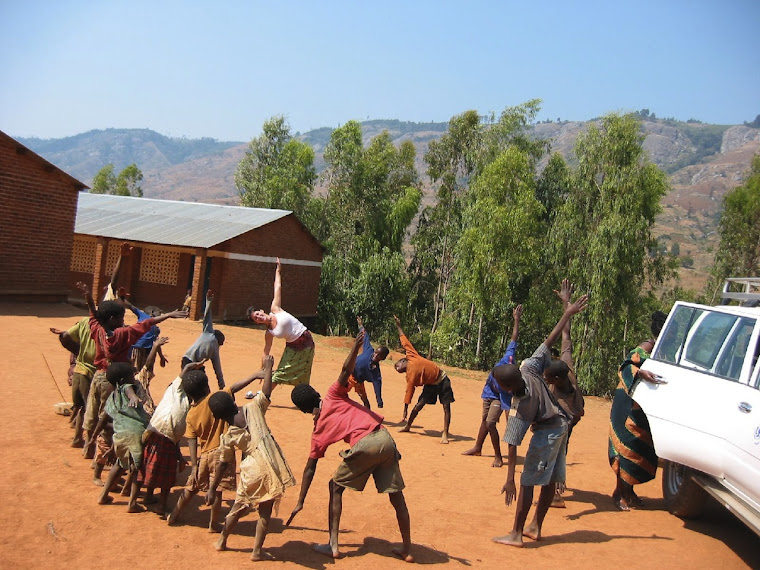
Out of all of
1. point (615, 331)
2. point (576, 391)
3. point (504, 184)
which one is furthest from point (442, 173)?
point (576, 391)

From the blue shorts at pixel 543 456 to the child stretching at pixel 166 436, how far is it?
9.47 ft

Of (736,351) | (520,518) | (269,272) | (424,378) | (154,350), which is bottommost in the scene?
(520,518)

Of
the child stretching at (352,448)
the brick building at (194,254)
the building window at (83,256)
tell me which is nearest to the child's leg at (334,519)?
the child stretching at (352,448)

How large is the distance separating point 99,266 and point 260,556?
68.0 feet

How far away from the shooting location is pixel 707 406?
19.9 feet

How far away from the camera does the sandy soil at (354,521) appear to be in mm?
5156

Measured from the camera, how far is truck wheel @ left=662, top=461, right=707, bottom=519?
686cm

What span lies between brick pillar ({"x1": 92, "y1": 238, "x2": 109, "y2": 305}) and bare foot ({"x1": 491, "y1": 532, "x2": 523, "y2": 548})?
2056 cm

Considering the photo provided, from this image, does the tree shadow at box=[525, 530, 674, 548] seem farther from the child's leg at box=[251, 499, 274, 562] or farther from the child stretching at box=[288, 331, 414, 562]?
the child's leg at box=[251, 499, 274, 562]

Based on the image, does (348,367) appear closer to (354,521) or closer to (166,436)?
(166,436)

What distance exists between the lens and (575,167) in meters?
28.1

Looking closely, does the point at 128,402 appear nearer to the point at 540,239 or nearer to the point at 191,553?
the point at 191,553

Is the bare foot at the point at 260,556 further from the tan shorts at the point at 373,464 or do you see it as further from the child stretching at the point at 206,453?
the tan shorts at the point at 373,464

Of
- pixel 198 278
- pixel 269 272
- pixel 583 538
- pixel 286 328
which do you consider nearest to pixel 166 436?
pixel 286 328
